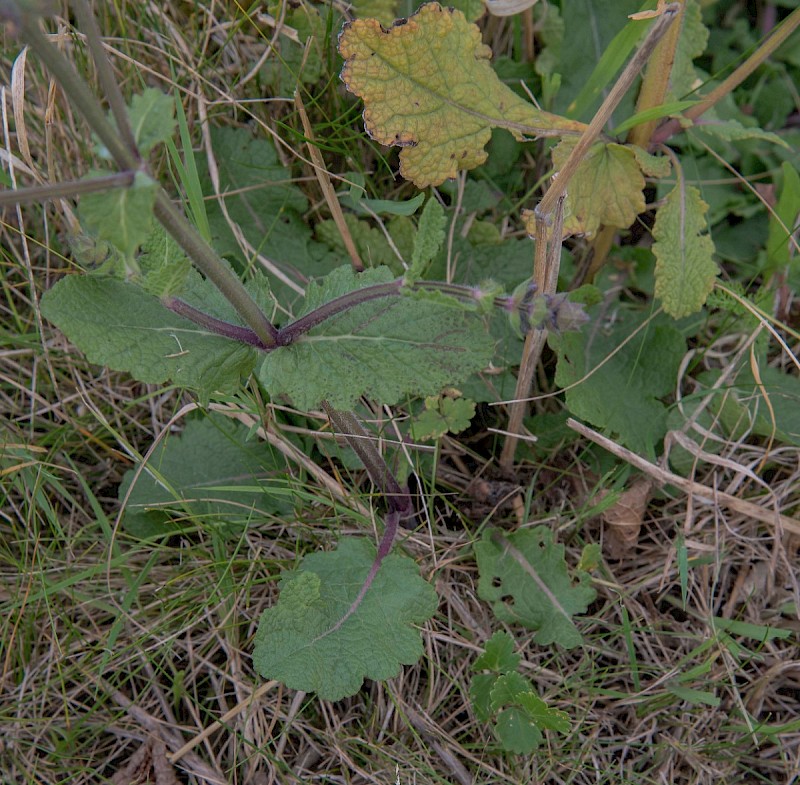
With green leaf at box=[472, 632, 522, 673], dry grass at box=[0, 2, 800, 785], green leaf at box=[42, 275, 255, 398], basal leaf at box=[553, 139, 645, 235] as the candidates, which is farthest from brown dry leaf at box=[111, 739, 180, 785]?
basal leaf at box=[553, 139, 645, 235]

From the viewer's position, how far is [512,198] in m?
2.50

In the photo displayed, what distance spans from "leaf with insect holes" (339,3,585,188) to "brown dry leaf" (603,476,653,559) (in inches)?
38.9

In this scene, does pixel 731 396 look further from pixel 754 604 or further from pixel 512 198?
pixel 512 198

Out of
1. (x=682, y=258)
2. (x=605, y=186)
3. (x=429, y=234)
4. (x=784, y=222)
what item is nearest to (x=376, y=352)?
(x=429, y=234)

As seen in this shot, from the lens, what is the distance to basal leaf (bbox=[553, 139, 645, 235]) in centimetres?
193

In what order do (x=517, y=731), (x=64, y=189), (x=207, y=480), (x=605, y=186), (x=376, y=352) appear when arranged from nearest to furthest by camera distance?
(x=64, y=189) < (x=376, y=352) < (x=517, y=731) < (x=605, y=186) < (x=207, y=480)

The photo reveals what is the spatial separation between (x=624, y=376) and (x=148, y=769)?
Result: 1671 millimetres

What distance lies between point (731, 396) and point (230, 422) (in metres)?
1.44

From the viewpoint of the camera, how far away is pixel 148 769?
78.6 inches

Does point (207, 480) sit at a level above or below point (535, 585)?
above

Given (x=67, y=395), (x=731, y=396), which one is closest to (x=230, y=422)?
(x=67, y=395)

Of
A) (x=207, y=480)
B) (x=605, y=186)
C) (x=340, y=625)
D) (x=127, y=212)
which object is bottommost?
(x=340, y=625)

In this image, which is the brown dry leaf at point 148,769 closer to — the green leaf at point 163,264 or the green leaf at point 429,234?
the green leaf at point 163,264

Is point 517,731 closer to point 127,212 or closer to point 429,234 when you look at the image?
point 429,234
